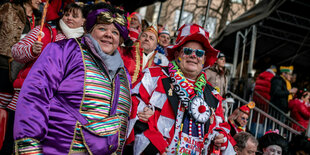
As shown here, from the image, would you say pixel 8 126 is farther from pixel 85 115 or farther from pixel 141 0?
pixel 141 0

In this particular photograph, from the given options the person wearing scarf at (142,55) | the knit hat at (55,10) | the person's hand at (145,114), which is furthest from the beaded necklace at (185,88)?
the knit hat at (55,10)

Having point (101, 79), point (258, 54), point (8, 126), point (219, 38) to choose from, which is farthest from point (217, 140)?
point (258, 54)

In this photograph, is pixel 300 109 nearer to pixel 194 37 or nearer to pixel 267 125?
pixel 267 125

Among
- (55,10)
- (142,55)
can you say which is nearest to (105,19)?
(55,10)

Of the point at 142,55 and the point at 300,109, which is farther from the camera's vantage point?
the point at 300,109

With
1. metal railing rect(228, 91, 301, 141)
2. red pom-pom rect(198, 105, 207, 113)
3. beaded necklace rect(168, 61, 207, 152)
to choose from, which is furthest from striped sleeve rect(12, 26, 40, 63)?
metal railing rect(228, 91, 301, 141)

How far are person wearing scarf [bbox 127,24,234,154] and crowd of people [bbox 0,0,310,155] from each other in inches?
0.4

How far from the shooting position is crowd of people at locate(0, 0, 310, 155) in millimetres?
1916

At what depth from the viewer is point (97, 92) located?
6.88ft

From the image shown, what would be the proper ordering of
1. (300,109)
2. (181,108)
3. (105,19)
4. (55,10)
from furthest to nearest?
(300,109) < (55,10) < (181,108) < (105,19)

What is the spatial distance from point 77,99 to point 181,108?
46.4 inches

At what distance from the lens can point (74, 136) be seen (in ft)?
6.38

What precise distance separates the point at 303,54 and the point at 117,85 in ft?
45.3

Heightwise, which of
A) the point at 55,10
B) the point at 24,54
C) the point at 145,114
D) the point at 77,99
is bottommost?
the point at 145,114
